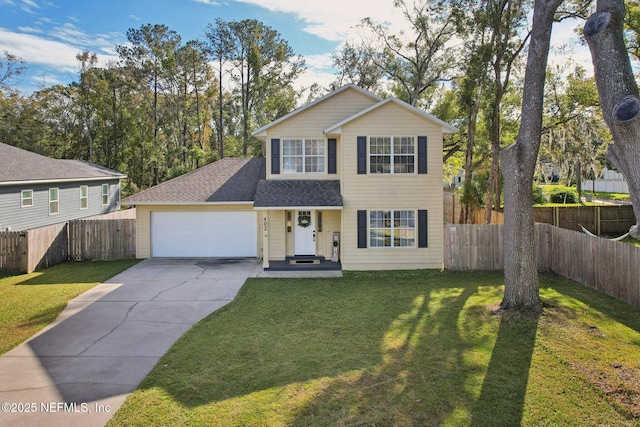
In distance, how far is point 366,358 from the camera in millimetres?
7516

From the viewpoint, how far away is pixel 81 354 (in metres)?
7.89

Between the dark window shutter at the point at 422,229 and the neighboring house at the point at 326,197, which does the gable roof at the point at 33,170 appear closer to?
the neighboring house at the point at 326,197

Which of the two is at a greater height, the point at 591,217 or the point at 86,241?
the point at 591,217

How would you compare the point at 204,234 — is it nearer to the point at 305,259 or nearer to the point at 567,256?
the point at 305,259

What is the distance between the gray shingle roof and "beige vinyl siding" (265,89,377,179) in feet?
1.25

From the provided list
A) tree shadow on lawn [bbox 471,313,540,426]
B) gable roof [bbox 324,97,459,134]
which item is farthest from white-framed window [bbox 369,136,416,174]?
tree shadow on lawn [bbox 471,313,540,426]

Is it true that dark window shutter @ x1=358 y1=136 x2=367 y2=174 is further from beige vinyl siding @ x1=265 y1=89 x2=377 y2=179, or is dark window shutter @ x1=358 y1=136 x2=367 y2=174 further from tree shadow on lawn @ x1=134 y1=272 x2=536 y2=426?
tree shadow on lawn @ x1=134 y1=272 x2=536 y2=426

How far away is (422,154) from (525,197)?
5.63 m

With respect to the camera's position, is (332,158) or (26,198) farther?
(26,198)

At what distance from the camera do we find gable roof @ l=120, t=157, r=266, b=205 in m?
16.9

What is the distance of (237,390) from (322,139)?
11646 mm

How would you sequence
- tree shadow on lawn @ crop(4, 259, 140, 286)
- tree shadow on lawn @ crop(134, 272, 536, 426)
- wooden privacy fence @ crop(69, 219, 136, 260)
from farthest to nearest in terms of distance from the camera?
wooden privacy fence @ crop(69, 219, 136, 260), tree shadow on lawn @ crop(4, 259, 140, 286), tree shadow on lawn @ crop(134, 272, 536, 426)

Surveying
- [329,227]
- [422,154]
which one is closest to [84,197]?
A: [329,227]

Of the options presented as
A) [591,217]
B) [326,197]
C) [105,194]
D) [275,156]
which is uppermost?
[275,156]
